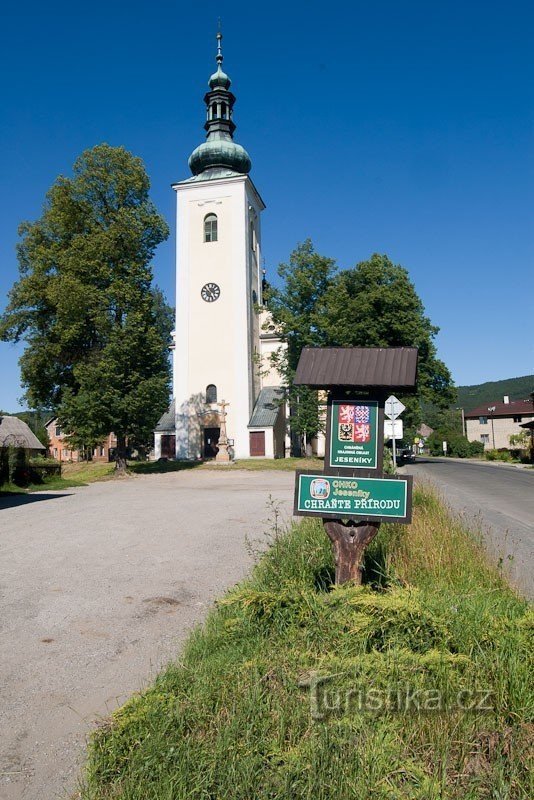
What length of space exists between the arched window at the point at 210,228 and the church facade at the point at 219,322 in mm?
70

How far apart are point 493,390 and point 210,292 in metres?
141

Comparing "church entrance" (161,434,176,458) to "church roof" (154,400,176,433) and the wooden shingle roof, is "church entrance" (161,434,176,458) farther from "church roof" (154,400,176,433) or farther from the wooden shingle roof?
the wooden shingle roof

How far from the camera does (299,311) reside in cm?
3991

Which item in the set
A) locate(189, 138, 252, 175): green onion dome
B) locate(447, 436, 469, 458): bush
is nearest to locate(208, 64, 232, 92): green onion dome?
locate(189, 138, 252, 175): green onion dome

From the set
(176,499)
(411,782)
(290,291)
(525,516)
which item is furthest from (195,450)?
(411,782)

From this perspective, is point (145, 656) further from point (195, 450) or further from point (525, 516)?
point (195, 450)

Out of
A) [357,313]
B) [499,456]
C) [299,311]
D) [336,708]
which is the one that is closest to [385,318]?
[357,313]

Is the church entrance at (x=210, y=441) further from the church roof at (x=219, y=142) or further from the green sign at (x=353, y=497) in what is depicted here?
the green sign at (x=353, y=497)

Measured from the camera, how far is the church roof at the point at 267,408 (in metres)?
39.1

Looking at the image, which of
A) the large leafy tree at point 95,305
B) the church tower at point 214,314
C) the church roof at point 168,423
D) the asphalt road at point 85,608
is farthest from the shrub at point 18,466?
the church roof at point 168,423

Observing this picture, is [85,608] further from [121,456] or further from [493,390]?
[493,390]

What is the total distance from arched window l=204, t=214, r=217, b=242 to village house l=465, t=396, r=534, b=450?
41.6 m

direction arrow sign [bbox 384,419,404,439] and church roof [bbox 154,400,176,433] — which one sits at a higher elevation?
church roof [bbox 154,400,176,433]

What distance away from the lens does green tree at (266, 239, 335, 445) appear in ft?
126
